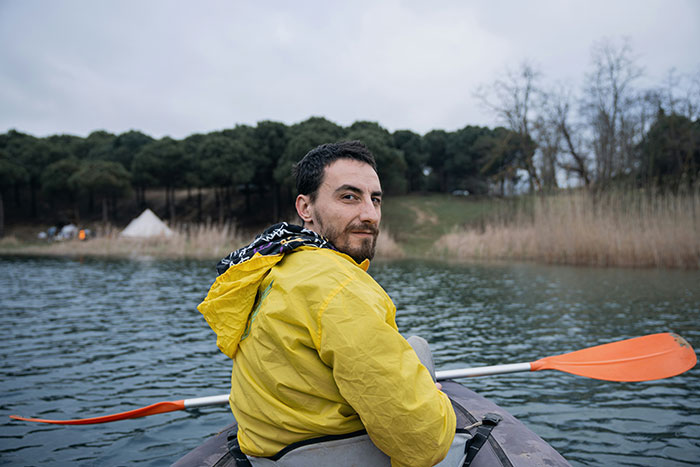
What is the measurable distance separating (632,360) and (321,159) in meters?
3.24

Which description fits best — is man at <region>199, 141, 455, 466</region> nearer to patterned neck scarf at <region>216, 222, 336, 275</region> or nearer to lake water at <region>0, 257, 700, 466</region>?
patterned neck scarf at <region>216, 222, 336, 275</region>

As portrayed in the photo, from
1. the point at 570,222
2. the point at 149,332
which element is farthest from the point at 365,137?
the point at 149,332

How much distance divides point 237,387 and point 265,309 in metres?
0.37

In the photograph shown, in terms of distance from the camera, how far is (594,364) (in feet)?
11.9

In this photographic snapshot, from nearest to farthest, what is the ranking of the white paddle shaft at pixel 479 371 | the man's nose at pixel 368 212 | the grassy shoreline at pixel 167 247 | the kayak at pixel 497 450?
the man's nose at pixel 368 212, the kayak at pixel 497 450, the white paddle shaft at pixel 479 371, the grassy shoreline at pixel 167 247

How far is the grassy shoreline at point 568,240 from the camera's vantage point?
10.9m

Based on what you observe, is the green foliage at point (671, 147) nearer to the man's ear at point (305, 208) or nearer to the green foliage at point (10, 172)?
the man's ear at point (305, 208)

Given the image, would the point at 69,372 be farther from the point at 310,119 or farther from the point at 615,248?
the point at 310,119

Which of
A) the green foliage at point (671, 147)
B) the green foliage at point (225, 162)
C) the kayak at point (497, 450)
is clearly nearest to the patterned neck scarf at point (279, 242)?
the kayak at point (497, 450)

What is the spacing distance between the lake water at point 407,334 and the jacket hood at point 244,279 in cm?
192

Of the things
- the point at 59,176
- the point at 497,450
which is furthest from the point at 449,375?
the point at 59,176

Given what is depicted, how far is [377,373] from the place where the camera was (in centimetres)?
128

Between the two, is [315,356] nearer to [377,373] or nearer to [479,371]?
[377,373]

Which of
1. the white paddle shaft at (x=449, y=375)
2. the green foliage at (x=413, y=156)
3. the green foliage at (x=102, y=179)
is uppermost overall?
the green foliage at (x=413, y=156)
